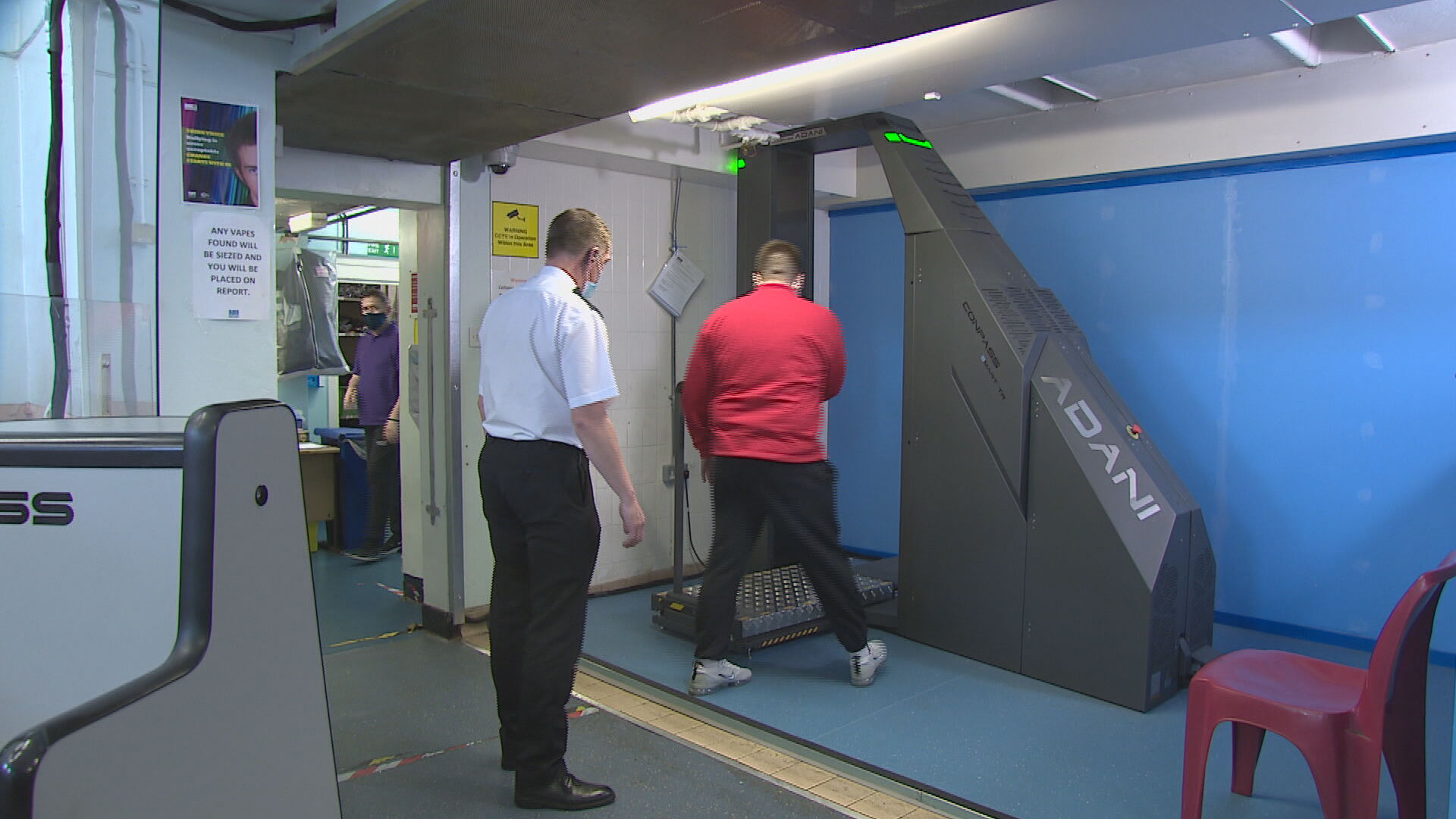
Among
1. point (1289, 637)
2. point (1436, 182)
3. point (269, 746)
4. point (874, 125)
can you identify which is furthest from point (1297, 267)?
point (269, 746)

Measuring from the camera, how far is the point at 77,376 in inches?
75.5

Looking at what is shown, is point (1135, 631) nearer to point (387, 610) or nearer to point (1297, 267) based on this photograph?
point (1297, 267)

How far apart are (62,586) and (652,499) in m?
4.14

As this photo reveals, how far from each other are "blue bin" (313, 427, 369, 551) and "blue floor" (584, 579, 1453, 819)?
266cm

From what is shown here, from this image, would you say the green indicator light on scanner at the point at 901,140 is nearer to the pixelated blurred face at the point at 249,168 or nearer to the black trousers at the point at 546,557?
the black trousers at the point at 546,557

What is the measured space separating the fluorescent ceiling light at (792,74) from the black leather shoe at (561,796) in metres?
2.10

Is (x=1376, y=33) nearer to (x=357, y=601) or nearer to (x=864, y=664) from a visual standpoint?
(x=864, y=664)

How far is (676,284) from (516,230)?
1017mm

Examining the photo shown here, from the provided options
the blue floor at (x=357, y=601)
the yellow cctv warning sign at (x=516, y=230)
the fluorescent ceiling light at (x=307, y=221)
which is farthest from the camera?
the fluorescent ceiling light at (x=307, y=221)

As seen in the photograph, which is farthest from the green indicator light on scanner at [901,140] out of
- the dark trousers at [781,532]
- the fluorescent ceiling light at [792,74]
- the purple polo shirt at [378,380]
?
the purple polo shirt at [378,380]

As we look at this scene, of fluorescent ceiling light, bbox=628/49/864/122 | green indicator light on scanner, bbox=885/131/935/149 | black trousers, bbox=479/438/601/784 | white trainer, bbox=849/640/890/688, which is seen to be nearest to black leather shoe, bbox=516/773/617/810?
black trousers, bbox=479/438/601/784

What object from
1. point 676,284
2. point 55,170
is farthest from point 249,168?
point 676,284

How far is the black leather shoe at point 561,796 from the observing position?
100 inches

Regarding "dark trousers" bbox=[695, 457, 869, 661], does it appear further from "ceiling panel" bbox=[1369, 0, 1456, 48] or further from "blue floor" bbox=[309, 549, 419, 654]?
"ceiling panel" bbox=[1369, 0, 1456, 48]
